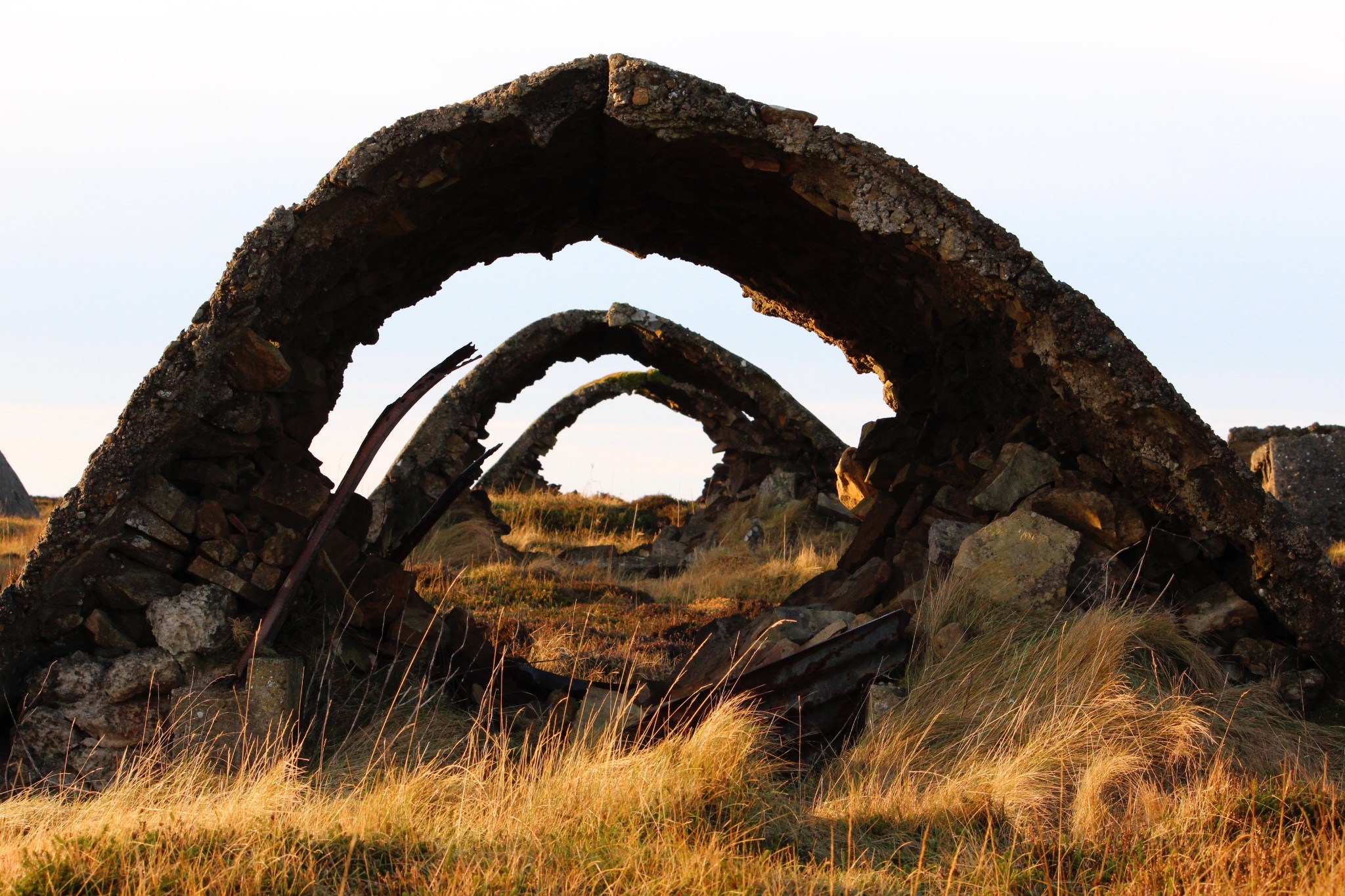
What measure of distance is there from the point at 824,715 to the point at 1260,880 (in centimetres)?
204

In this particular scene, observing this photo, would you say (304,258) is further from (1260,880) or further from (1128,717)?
(1260,880)

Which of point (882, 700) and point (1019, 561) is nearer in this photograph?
point (882, 700)

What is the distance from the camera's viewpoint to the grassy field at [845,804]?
10.7ft

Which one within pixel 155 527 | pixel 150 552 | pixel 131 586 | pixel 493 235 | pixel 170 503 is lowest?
pixel 131 586

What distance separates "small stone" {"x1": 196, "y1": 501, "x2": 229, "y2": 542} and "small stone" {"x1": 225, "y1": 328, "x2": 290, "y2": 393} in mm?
559

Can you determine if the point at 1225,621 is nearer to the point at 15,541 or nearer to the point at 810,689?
the point at 810,689

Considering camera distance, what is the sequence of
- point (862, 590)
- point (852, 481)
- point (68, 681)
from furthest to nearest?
point (852, 481), point (862, 590), point (68, 681)

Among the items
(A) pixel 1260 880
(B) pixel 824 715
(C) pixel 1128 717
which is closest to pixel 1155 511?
(C) pixel 1128 717

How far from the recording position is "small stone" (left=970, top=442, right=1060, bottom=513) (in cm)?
608

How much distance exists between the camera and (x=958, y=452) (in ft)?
22.8

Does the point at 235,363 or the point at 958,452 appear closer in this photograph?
the point at 235,363

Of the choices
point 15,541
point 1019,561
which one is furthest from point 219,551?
point 15,541

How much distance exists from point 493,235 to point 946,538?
3.03 m

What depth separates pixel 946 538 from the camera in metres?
6.17
